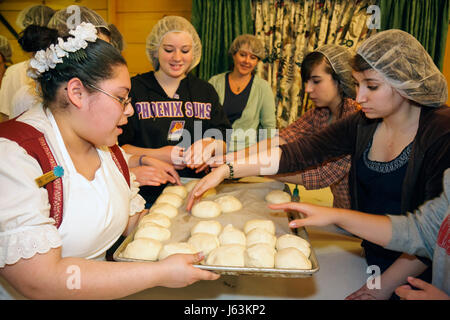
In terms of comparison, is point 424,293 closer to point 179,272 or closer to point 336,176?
point 179,272

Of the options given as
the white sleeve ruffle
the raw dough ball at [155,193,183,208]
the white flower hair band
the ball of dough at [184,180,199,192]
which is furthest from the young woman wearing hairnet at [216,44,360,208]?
the white sleeve ruffle

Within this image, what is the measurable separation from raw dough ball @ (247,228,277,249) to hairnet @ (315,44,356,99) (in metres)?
1.08

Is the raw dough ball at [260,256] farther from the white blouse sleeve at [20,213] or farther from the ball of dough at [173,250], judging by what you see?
the white blouse sleeve at [20,213]

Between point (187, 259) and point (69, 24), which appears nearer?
point (187, 259)

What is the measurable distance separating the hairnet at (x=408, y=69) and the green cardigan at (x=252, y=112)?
6.04ft

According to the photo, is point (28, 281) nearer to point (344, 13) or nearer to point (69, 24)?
point (69, 24)

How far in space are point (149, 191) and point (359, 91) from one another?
3.99 feet

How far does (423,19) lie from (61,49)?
3286 millimetres

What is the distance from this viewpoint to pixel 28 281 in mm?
786

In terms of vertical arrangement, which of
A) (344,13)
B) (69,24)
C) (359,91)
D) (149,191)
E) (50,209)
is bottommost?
(149,191)

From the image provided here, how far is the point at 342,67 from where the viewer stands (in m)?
1.86

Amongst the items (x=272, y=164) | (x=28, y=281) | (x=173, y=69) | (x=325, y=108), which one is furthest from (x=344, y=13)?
(x=28, y=281)

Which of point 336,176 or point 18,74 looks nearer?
point 336,176

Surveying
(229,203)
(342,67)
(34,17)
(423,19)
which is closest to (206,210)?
(229,203)
